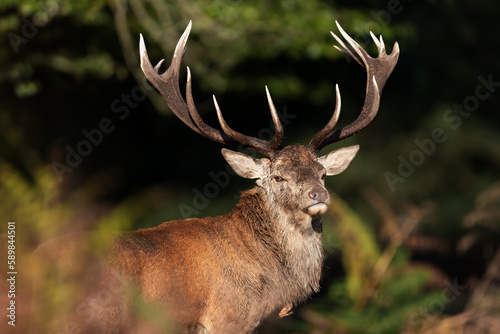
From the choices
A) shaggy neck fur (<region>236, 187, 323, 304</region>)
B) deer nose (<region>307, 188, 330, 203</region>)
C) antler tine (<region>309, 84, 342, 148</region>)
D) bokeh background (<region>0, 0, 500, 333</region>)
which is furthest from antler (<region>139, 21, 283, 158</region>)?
bokeh background (<region>0, 0, 500, 333</region>)

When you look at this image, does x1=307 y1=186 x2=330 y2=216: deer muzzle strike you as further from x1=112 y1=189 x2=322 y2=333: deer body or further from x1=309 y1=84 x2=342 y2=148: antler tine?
x1=309 y1=84 x2=342 y2=148: antler tine

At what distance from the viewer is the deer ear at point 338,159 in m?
5.42

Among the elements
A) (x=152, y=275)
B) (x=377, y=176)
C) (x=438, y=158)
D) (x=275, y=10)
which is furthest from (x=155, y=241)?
(x=438, y=158)

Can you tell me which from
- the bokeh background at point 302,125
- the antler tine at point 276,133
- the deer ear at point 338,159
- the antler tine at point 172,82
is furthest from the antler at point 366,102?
the bokeh background at point 302,125

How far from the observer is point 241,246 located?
4840mm

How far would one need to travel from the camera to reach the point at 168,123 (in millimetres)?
11531

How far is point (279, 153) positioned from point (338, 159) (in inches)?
23.1

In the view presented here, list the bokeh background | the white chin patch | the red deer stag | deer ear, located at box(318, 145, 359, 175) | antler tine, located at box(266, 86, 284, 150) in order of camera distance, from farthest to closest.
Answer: the bokeh background → deer ear, located at box(318, 145, 359, 175) → antler tine, located at box(266, 86, 284, 150) → the white chin patch → the red deer stag

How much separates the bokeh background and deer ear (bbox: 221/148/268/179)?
33.9 inches

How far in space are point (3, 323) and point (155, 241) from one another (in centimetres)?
198

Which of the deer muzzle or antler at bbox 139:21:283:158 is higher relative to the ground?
antler at bbox 139:21:283:158

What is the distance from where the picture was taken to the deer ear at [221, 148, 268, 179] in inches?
203

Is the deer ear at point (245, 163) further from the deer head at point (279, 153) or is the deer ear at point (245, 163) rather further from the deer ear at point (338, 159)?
the deer ear at point (338, 159)

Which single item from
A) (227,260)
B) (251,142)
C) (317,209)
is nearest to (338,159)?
(251,142)
